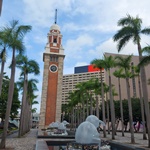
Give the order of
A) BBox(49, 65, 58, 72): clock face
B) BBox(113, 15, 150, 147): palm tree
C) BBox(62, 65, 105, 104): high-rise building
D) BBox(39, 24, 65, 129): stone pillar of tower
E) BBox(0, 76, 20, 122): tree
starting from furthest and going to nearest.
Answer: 1. BBox(62, 65, 105, 104): high-rise building
2. BBox(49, 65, 58, 72): clock face
3. BBox(39, 24, 65, 129): stone pillar of tower
4. BBox(0, 76, 20, 122): tree
5. BBox(113, 15, 150, 147): palm tree

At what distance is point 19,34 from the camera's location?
15.0 metres

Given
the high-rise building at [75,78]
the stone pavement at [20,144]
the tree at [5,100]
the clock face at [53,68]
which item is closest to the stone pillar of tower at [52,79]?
the clock face at [53,68]

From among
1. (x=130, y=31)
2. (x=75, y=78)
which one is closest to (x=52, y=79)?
(x=130, y=31)

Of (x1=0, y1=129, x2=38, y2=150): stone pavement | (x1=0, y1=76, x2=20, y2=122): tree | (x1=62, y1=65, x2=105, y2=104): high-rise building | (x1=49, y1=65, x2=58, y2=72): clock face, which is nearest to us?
(x1=0, y1=129, x2=38, y2=150): stone pavement

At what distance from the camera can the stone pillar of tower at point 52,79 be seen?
4700 centimetres

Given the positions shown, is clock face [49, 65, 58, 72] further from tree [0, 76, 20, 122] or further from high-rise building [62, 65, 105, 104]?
high-rise building [62, 65, 105, 104]

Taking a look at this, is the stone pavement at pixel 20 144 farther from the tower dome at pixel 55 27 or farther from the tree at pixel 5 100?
the tower dome at pixel 55 27

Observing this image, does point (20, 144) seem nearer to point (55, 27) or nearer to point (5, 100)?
point (5, 100)

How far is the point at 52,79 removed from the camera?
4991cm

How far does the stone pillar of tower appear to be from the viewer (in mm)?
47000

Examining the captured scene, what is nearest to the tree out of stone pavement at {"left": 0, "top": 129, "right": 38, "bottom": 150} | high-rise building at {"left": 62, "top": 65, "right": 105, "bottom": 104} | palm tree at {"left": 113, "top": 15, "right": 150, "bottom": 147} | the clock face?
the clock face

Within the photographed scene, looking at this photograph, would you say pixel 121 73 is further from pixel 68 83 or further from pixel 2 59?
pixel 68 83

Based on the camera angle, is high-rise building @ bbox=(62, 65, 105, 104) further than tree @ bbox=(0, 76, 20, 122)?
Yes

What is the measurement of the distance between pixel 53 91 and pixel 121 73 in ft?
85.4
